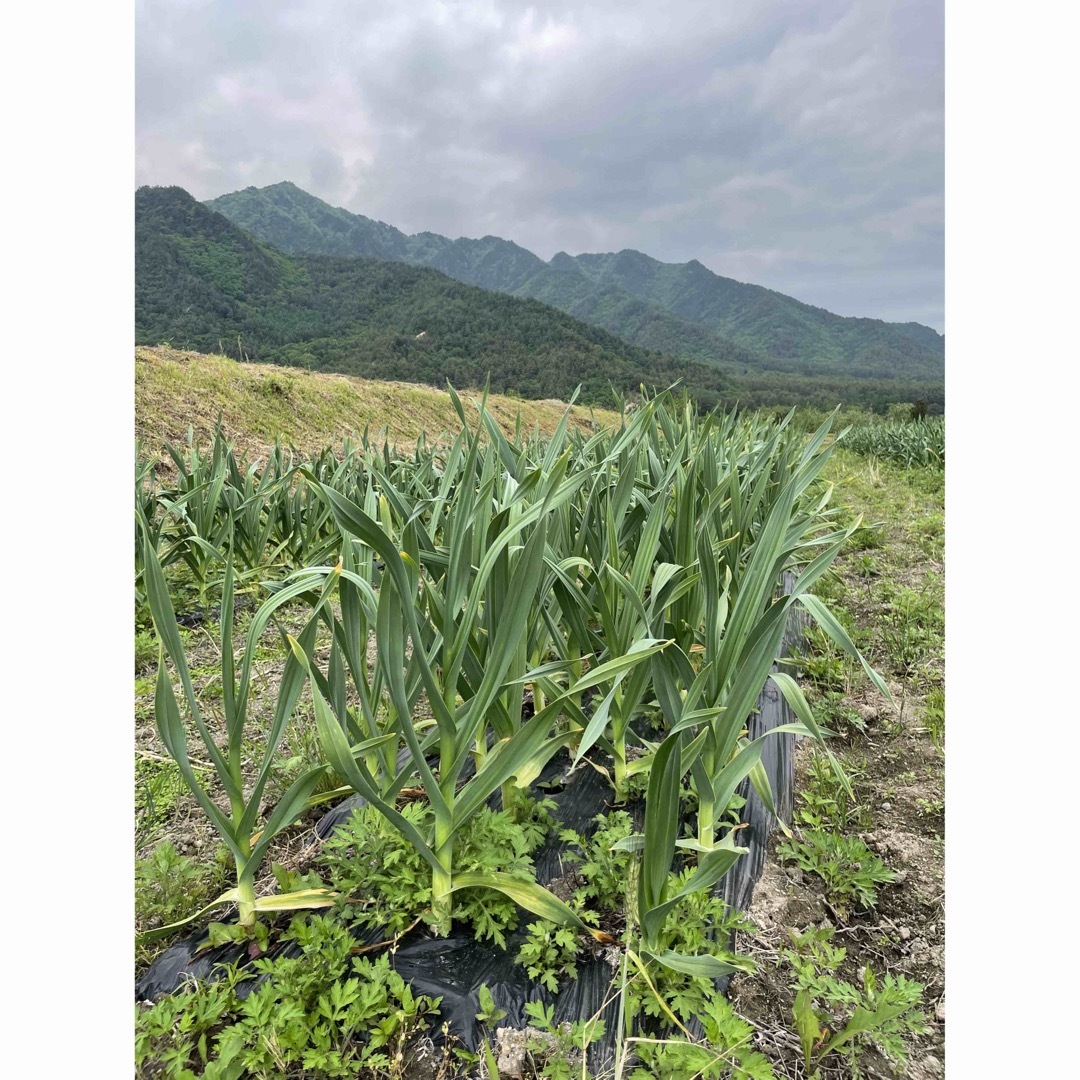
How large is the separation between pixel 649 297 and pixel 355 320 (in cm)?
5753

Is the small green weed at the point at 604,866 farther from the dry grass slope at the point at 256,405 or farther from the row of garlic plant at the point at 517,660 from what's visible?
the dry grass slope at the point at 256,405

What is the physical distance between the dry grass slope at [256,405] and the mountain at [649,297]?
2703 cm

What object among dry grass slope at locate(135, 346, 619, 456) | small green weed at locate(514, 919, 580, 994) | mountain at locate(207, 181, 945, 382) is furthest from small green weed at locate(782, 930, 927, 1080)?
mountain at locate(207, 181, 945, 382)

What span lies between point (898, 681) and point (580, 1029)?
5.26 ft

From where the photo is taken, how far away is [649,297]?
84.1 meters

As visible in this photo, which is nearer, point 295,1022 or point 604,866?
point 295,1022

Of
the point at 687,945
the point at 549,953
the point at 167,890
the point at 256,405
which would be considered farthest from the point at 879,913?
the point at 256,405

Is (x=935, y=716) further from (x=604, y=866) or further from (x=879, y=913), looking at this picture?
(x=604, y=866)

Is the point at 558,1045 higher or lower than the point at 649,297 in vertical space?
lower

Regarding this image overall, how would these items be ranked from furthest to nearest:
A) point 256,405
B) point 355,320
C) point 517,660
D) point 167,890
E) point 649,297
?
point 649,297
point 355,320
point 256,405
point 517,660
point 167,890

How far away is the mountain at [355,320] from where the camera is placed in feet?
83.5

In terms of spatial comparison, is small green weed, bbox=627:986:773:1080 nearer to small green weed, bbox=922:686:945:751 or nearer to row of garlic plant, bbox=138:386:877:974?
row of garlic plant, bbox=138:386:877:974

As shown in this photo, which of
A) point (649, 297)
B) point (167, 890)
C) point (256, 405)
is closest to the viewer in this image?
point (167, 890)

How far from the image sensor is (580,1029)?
0.71 meters
